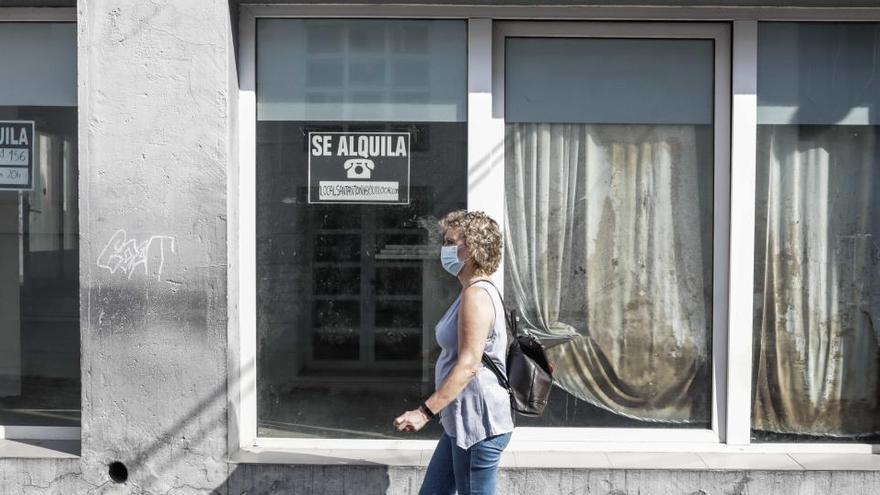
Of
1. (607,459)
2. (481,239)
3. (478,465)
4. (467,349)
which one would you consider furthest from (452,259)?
(607,459)

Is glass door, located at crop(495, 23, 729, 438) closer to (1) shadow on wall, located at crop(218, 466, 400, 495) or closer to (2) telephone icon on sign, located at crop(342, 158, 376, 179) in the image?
(2) telephone icon on sign, located at crop(342, 158, 376, 179)

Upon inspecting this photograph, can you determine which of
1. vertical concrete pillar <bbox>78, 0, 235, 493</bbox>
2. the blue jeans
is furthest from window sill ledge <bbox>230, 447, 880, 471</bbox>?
the blue jeans

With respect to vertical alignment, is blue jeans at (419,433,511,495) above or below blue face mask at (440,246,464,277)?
below

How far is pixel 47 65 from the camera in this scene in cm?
570

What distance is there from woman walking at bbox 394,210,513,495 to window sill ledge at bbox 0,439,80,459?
102 inches

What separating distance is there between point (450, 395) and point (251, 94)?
2650 mm

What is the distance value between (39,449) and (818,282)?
491 cm

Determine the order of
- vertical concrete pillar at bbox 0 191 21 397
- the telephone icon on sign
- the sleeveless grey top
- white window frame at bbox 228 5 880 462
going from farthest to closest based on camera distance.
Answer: vertical concrete pillar at bbox 0 191 21 397, the telephone icon on sign, white window frame at bbox 228 5 880 462, the sleeveless grey top

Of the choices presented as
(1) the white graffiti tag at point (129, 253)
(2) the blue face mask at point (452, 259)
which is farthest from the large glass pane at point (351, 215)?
(2) the blue face mask at point (452, 259)

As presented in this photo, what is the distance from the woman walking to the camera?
149 inches

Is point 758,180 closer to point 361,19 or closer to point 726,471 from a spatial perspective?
point 726,471

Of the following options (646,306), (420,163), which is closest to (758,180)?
(646,306)

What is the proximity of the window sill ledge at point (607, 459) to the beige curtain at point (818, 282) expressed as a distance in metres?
0.27

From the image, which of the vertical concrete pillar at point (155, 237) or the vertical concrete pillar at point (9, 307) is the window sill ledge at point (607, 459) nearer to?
the vertical concrete pillar at point (155, 237)
